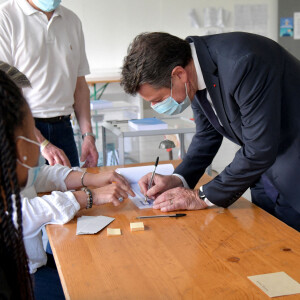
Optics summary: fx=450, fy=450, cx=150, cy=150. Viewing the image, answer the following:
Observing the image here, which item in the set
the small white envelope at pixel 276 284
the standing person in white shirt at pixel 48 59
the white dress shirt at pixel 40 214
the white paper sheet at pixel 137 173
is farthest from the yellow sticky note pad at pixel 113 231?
the standing person in white shirt at pixel 48 59

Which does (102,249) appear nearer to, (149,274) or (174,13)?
(149,274)

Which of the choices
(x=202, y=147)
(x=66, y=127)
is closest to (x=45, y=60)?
(x=66, y=127)

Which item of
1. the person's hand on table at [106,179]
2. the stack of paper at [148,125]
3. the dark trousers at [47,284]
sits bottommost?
the dark trousers at [47,284]

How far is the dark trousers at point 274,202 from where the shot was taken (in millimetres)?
1666

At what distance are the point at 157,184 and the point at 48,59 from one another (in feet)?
3.18

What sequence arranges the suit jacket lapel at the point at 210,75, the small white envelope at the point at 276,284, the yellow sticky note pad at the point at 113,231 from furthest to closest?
the suit jacket lapel at the point at 210,75
the yellow sticky note pad at the point at 113,231
the small white envelope at the point at 276,284

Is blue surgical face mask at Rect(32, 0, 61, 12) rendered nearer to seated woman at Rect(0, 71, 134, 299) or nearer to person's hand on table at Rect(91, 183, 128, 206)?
seated woman at Rect(0, 71, 134, 299)

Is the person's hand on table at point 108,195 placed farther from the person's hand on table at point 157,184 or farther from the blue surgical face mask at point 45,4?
the blue surgical face mask at point 45,4

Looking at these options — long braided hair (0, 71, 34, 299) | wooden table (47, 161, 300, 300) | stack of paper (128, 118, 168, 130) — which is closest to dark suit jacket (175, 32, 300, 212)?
wooden table (47, 161, 300, 300)

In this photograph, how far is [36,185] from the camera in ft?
5.98

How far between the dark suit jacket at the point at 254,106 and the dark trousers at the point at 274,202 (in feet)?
0.25

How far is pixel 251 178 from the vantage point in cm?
153

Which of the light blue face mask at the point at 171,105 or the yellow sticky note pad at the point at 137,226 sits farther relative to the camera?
the light blue face mask at the point at 171,105

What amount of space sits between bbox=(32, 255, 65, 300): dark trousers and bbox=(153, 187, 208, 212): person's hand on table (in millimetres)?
448
